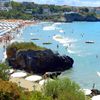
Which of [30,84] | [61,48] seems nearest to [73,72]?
[30,84]

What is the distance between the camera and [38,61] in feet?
167

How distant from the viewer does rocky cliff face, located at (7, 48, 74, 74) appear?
167ft

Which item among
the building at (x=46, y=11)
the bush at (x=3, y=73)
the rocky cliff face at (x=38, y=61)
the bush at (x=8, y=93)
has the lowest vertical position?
the building at (x=46, y=11)

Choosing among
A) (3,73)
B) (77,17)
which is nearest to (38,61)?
(3,73)

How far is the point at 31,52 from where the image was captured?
51781 millimetres

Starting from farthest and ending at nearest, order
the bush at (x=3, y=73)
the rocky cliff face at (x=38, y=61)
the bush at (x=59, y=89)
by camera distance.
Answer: the rocky cliff face at (x=38, y=61), the bush at (x=3, y=73), the bush at (x=59, y=89)

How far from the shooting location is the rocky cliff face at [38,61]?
50750 millimetres

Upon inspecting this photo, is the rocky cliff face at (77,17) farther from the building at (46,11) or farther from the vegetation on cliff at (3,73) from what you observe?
the vegetation on cliff at (3,73)

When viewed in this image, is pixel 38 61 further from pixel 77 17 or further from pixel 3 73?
pixel 77 17

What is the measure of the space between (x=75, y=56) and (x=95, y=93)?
27910 mm

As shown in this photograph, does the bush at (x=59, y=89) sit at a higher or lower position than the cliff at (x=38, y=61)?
higher

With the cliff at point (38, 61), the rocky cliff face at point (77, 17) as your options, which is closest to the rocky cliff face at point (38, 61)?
the cliff at point (38, 61)

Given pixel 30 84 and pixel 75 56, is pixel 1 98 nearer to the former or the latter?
pixel 30 84

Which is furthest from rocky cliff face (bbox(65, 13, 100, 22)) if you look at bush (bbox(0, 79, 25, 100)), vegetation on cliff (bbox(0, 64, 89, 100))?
bush (bbox(0, 79, 25, 100))
